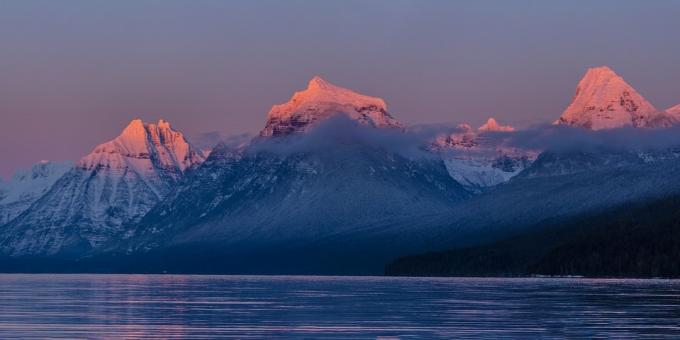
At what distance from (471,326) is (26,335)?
110ft

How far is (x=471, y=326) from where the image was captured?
113 m

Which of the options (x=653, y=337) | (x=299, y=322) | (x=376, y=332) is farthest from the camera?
(x=299, y=322)

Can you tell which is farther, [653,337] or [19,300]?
[19,300]

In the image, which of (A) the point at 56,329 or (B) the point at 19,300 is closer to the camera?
(A) the point at 56,329

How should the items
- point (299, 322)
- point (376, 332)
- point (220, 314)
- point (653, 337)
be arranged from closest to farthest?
point (653, 337), point (376, 332), point (299, 322), point (220, 314)

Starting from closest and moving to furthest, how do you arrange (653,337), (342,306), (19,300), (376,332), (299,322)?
(653,337), (376,332), (299,322), (342,306), (19,300)

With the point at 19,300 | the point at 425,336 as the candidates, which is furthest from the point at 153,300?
the point at 425,336

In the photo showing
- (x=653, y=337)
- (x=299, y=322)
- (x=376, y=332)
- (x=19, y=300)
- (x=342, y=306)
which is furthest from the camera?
(x=19, y=300)

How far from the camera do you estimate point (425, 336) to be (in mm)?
102938

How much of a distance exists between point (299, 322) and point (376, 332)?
1367 cm

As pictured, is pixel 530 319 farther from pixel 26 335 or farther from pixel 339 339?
pixel 26 335

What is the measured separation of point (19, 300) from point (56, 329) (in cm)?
6256

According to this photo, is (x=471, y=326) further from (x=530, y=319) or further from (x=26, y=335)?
(x=26, y=335)

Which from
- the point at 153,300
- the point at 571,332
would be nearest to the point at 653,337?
the point at 571,332
